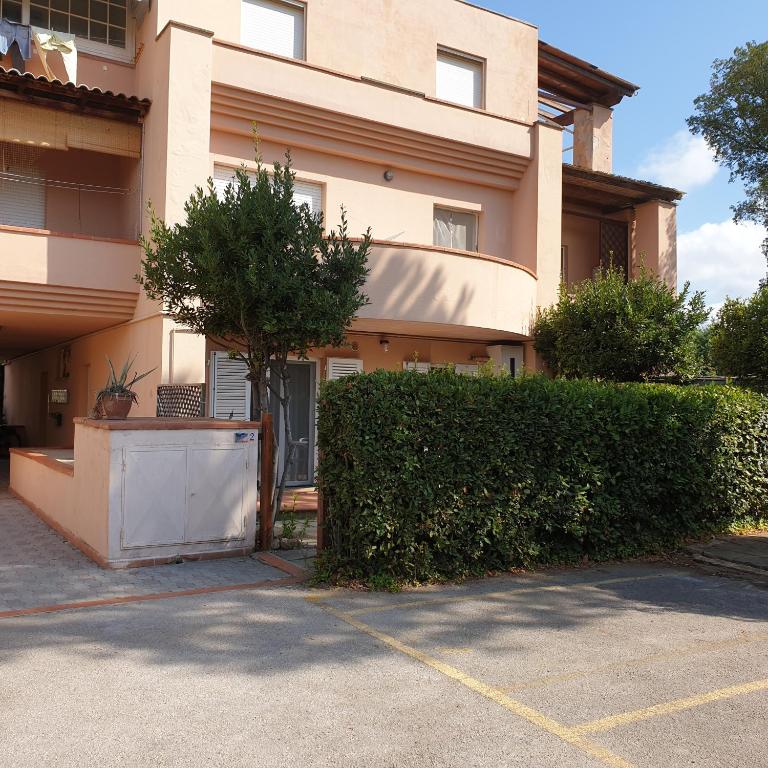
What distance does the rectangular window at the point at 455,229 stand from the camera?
16.4m

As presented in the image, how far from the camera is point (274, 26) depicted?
47.9 feet

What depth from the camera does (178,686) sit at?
15.6 ft

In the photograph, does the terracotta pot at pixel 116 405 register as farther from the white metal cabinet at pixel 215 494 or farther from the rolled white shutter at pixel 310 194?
the rolled white shutter at pixel 310 194

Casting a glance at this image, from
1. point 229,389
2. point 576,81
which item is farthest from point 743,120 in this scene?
point 229,389

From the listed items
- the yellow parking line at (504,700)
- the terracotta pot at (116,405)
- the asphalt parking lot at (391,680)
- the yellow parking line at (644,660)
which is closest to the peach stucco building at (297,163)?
the terracotta pot at (116,405)

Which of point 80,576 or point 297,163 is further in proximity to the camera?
point 297,163

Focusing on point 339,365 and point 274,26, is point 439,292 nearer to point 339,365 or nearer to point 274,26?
point 339,365

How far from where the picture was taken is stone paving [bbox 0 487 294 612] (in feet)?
22.9

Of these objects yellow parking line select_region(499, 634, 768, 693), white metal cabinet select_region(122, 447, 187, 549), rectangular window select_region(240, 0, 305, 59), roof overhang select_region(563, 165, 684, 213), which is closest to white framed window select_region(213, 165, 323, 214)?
rectangular window select_region(240, 0, 305, 59)

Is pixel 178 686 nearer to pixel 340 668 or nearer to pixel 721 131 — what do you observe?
pixel 340 668

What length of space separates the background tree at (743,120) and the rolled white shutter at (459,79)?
8873 mm

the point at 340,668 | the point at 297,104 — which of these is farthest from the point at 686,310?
the point at 340,668

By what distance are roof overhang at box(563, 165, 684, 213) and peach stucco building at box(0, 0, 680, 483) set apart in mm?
74

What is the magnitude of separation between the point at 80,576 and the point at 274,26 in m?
11.3
